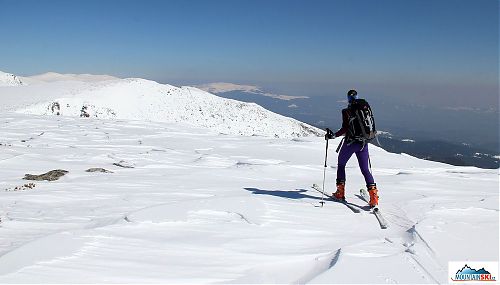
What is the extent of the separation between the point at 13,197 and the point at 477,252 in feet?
29.3

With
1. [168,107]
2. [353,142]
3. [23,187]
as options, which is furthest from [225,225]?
[168,107]

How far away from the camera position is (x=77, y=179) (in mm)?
11164

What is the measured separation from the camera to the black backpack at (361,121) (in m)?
8.97

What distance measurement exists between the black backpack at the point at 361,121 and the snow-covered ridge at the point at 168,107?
182ft

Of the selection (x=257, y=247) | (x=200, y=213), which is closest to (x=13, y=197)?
(x=200, y=213)

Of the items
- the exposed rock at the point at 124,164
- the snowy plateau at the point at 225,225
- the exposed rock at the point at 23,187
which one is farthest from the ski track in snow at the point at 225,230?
the exposed rock at the point at 124,164

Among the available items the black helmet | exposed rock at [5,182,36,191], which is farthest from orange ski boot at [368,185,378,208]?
exposed rock at [5,182,36,191]

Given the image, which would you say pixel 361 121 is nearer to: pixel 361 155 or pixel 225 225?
pixel 361 155

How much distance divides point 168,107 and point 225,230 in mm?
76567

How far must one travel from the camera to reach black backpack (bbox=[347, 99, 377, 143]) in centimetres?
897

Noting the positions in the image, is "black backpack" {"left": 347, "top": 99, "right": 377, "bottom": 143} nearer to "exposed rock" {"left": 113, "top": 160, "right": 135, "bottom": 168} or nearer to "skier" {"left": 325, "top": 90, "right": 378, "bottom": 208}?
"skier" {"left": 325, "top": 90, "right": 378, "bottom": 208}

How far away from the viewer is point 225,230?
21.6 ft

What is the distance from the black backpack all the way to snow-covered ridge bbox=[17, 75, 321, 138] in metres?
55.5

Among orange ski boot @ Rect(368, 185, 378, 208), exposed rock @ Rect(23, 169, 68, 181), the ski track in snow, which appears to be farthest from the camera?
exposed rock @ Rect(23, 169, 68, 181)
